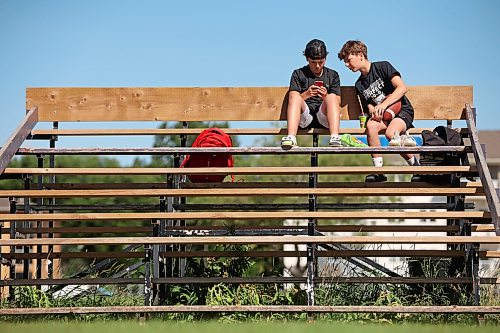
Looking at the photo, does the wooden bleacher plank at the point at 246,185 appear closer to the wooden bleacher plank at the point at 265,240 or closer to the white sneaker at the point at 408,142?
the white sneaker at the point at 408,142

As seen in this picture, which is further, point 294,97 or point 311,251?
point 294,97

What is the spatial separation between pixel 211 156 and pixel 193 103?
791 mm

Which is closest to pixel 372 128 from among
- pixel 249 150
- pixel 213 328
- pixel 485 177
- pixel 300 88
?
pixel 300 88

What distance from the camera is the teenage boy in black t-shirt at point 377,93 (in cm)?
952

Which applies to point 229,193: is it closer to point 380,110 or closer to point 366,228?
point 366,228

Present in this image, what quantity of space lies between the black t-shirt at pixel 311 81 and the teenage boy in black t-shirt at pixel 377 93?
0.25 metres

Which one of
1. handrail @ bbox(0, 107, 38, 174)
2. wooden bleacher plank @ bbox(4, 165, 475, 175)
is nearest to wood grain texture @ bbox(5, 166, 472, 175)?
wooden bleacher plank @ bbox(4, 165, 475, 175)

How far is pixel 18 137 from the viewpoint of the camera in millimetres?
9508

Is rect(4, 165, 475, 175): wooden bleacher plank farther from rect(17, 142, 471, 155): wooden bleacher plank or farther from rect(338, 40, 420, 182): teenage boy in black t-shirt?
rect(338, 40, 420, 182): teenage boy in black t-shirt

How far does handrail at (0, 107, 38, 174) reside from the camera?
906 cm

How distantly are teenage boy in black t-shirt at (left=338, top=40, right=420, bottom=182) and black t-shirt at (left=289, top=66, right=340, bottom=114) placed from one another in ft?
0.83

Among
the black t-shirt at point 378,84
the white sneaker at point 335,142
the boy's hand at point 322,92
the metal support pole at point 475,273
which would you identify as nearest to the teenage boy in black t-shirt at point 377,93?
the black t-shirt at point 378,84

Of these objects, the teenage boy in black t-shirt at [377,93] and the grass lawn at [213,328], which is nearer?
the grass lawn at [213,328]

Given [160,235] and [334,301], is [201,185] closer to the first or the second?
[160,235]
